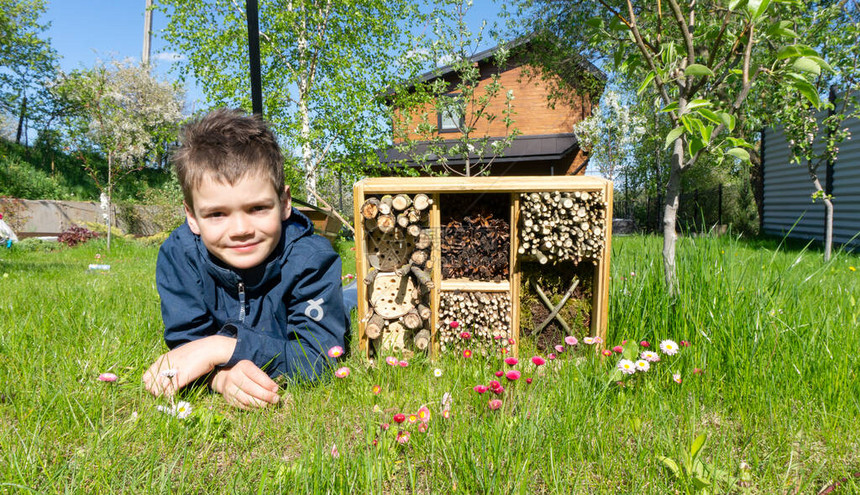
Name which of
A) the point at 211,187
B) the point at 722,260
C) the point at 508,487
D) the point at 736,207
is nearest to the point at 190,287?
the point at 211,187

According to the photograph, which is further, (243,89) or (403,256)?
(243,89)

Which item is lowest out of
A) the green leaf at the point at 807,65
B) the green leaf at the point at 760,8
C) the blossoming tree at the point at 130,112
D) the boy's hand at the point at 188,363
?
the boy's hand at the point at 188,363

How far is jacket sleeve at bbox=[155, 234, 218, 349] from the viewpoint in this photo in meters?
2.15

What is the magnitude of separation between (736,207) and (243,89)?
18.5 metres

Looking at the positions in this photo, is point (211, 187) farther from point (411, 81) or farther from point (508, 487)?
point (411, 81)

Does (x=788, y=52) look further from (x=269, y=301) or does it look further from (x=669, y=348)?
(x=269, y=301)

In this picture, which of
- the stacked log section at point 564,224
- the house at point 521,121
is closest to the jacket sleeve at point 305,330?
the stacked log section at point 564,224

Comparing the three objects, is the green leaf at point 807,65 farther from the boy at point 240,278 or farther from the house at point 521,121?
the house at point 521,121

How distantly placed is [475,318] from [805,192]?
12667 mm

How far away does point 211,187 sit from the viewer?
199cm

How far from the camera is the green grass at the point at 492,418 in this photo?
53.4 inches

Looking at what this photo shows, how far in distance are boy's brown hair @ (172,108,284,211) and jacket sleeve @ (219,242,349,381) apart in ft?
1.38

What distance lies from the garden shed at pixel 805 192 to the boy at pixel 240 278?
7134 mm

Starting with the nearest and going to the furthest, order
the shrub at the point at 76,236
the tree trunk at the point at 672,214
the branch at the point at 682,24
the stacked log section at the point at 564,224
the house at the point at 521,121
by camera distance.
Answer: the branch at the point at 682,24 < the stacked log section at the point at 564,224 < the tree trunk at the point at 672,214 < the house at the point at 521,121 < the shrub at the point at 76,236
